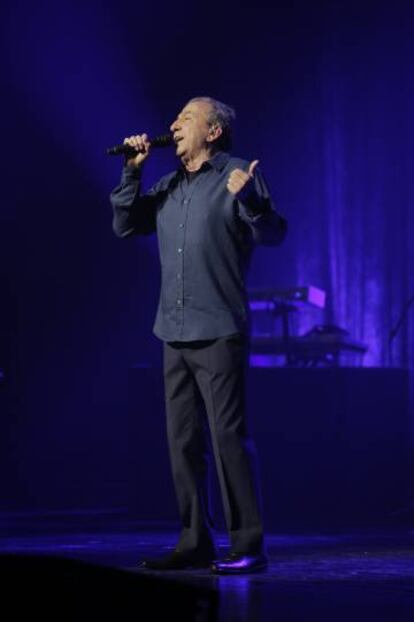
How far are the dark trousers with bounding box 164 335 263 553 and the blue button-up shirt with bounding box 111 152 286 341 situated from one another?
79mm

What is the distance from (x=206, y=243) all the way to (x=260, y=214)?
270 millimetres

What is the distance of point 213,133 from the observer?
13.4ft

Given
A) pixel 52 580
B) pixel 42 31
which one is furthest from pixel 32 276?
pixel 52 580

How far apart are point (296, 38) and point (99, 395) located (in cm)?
297

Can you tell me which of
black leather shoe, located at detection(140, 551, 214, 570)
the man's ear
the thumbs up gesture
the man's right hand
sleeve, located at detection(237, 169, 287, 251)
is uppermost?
the man's ear

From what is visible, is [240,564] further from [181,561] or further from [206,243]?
[206,243]

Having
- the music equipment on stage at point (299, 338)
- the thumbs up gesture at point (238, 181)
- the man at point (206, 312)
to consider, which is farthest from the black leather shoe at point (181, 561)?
the music equipment on stage at point (299, 338)

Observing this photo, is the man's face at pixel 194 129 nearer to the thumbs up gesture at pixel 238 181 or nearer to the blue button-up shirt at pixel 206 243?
the blue button-up shirt at pixel 206 243

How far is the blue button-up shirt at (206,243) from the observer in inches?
153

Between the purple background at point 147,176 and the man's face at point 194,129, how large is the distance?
3713 millimetres

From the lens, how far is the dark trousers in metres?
3.85

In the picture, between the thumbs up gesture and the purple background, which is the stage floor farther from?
the purple background

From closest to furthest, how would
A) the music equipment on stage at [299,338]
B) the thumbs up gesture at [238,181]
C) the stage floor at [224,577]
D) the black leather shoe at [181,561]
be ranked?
1. the stage floor at [224,577]
2. the thumbs up gesture at [238,181]
3. the black leather shoe at [181,561]
4. the music equipment on stage at [299,338]

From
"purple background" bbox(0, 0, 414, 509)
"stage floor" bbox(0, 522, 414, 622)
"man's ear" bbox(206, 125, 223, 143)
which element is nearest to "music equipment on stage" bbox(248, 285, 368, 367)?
"purple background" bbox(0, 0, 414, 509)
